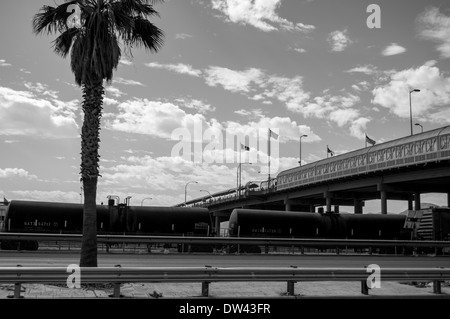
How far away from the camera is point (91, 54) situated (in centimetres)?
1467

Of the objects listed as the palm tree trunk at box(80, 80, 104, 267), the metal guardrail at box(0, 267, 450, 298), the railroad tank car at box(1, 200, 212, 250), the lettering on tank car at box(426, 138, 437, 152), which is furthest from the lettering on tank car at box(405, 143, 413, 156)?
the palm tree trunk at box(80, 80, 104, 267)

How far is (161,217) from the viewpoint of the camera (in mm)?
36125

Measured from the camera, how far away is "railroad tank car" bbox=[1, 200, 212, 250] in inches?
1262

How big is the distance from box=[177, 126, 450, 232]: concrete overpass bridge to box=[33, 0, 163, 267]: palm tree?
43.1 m

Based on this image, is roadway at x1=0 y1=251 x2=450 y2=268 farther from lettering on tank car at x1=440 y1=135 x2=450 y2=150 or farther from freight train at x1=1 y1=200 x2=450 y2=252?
lettering on tank car at x1=440 y1=135 x2=450 y2=150

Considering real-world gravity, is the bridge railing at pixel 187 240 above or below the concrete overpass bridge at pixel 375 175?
below

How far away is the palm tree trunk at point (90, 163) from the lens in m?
14.1

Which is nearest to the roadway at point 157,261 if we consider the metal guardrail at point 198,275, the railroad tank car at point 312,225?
the metal guardrail at point 198,275

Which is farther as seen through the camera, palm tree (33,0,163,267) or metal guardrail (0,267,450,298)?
palm tree (33,0,163,267)

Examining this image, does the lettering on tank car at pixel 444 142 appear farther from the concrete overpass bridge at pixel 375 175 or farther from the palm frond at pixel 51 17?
the palm frond at pixel 51 17

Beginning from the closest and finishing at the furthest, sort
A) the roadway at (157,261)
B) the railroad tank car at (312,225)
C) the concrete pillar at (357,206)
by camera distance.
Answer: the roadway at (157,261)
the railroad tank car at (312,225)
the concrete pillar at (357,206)
